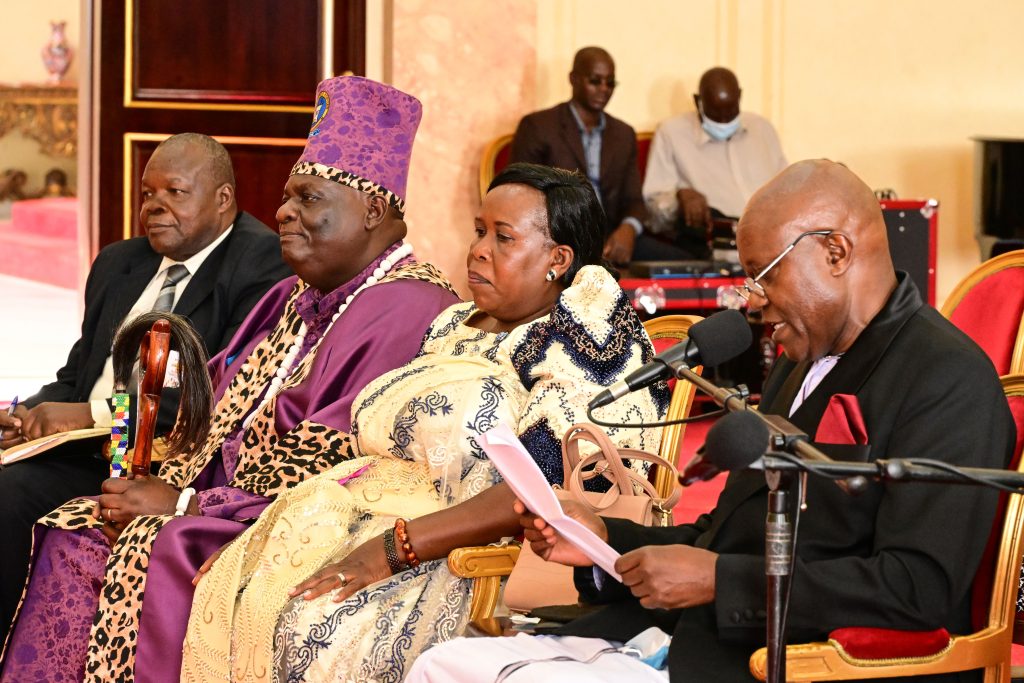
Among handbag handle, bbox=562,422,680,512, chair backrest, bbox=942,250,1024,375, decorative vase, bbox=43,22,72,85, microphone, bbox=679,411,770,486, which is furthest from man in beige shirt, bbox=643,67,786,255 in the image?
decorative vase, bbox=43,22,72,85

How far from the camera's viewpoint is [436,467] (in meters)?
2.92

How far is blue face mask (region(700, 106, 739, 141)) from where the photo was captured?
316 inches

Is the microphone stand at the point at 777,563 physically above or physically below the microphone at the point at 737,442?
below

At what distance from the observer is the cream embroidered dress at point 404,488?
2.72m

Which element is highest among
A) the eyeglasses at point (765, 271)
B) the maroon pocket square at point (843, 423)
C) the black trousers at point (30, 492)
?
the eyeglasses at point (765, 271)

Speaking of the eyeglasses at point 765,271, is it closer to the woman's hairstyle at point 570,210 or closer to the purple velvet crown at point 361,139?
the woman's hairstyle at point 570,210

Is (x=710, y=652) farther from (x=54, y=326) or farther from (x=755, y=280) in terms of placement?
(x=54, y=326)

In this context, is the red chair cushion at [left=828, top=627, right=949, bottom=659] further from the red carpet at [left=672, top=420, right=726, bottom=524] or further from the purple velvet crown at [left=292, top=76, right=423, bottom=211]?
the red carpet at [left=672, top=420, right=726, bottom=524]

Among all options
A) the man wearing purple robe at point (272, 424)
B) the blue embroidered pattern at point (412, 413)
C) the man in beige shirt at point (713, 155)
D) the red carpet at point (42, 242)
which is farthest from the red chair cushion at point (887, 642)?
the red carpet at point (42, 242)

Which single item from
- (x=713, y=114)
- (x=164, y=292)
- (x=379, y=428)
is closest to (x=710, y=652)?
(x=379, y=428)

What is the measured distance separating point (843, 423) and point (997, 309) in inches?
44.4

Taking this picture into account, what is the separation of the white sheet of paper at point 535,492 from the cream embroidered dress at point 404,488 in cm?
49

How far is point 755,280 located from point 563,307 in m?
0.61

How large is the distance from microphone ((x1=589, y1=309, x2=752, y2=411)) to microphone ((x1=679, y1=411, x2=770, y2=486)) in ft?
0.79
